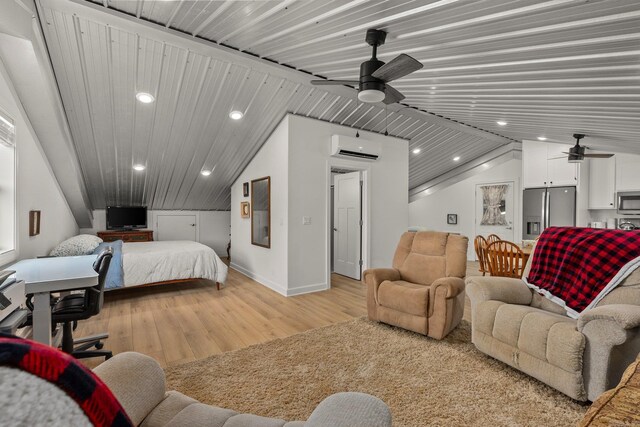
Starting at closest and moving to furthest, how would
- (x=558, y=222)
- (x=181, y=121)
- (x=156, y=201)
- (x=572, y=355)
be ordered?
(x=572, y=355), (x=181, y=121), (x=558, y=222), (x=156, y=201)

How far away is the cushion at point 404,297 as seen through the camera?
2779 millimetres

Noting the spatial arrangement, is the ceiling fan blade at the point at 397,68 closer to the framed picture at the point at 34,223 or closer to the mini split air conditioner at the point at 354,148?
the mini split air conditioner at the point at 354,148

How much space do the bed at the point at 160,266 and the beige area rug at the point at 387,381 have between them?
2232mm

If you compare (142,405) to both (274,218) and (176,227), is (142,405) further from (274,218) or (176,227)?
(176,227)

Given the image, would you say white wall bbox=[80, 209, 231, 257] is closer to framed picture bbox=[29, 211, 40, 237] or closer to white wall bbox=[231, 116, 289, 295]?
white wall bbox=[231, 116, 289, 295]

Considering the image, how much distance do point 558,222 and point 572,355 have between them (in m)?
4.59

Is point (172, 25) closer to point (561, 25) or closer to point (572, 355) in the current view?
point (561, 25)

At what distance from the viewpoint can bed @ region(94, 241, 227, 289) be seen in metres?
3.98

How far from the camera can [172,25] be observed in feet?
8.67

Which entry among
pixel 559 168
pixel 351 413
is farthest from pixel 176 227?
pixel 559 168

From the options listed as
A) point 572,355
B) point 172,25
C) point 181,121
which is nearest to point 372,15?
point 172,25

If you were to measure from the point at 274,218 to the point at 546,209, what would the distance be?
500cm

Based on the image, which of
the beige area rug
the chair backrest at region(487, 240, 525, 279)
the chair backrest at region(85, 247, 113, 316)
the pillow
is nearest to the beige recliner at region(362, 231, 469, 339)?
the beige area rug

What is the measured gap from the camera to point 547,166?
5.60 meters
